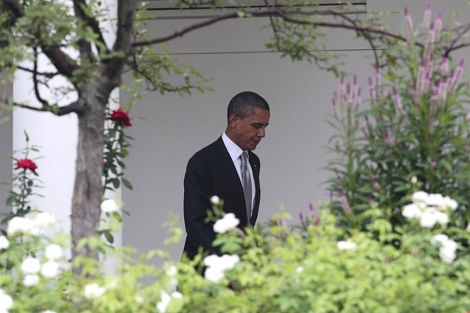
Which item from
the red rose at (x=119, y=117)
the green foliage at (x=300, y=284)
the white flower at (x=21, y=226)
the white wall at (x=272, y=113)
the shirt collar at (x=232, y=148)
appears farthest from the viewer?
the white wall at (x=272, y=113)

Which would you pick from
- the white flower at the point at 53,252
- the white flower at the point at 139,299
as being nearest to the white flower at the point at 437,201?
the white flower at the point at 139,299

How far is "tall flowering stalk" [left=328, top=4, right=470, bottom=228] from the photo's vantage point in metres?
4.41

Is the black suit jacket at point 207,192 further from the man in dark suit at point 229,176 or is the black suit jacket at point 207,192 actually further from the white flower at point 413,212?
the white flower at point 413,212

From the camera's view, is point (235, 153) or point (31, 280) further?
point (235, 153)

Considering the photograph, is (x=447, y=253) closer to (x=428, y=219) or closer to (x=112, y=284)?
(x=428, y=219)

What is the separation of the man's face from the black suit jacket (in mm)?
124

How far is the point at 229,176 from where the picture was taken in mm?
6238

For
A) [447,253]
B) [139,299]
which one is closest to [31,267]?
[139,299]

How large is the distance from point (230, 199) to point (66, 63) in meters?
1.81

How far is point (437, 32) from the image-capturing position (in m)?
4.50

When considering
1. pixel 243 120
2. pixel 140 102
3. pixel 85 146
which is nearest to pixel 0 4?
pixel 85 146

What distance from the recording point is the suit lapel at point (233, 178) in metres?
6.14

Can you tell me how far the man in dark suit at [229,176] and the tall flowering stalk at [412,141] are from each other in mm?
1426

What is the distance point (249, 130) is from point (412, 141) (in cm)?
208
